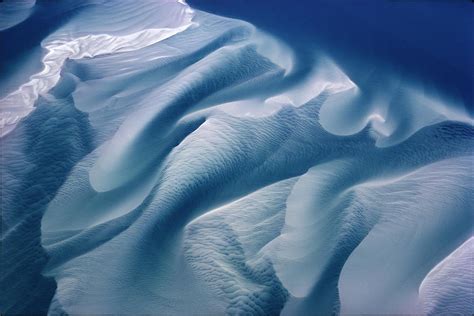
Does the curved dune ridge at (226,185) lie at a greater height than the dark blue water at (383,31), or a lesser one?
lesser

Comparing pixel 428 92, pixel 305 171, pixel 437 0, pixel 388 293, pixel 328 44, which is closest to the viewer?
pixel 388 293

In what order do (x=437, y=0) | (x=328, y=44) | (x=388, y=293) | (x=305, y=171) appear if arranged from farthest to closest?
1. (x=437, y=0)
2. (x=328, y=44)
3. (x=305, y=171)
4. (x=388, y=293)

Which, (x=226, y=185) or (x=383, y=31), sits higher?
(x=383, y=31)

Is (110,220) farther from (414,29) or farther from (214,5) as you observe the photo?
(414,29)

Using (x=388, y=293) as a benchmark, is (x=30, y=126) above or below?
above

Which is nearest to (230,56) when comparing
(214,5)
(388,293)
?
(214,5)
